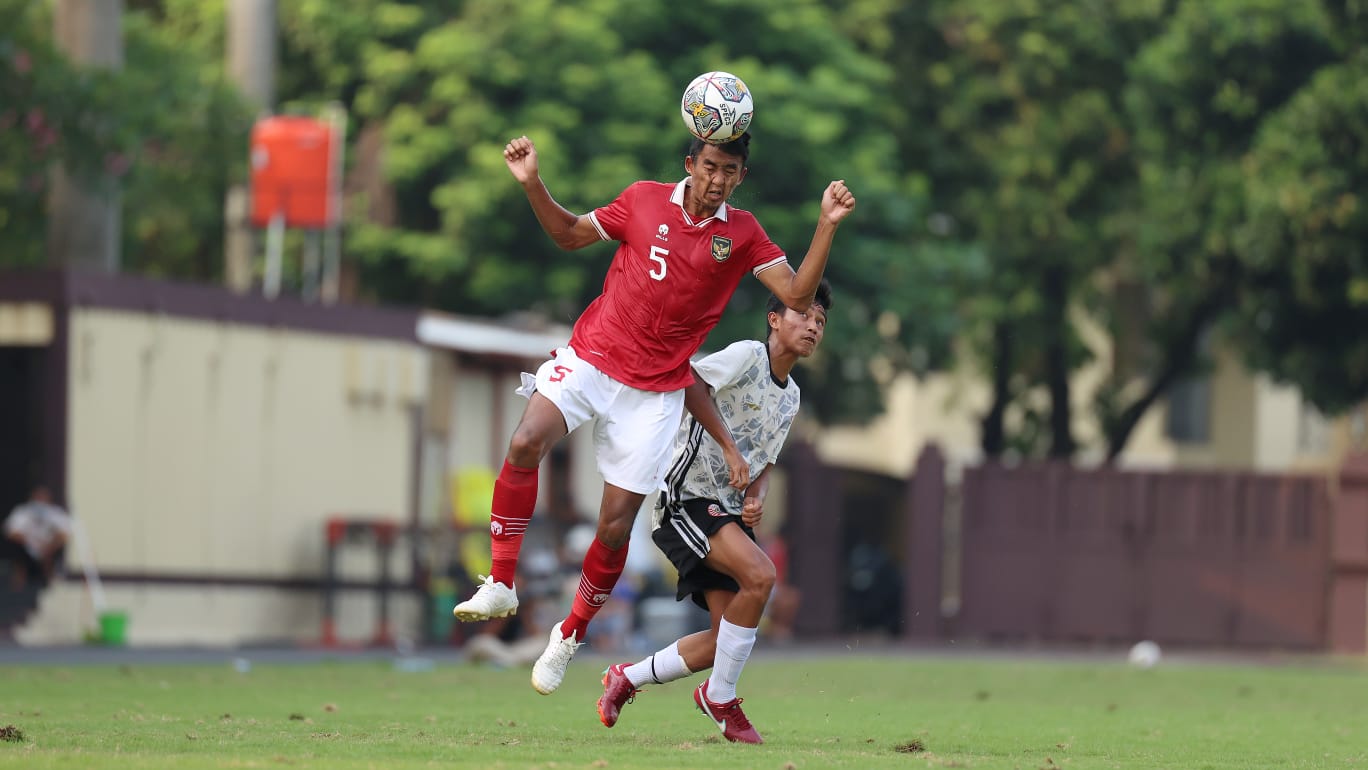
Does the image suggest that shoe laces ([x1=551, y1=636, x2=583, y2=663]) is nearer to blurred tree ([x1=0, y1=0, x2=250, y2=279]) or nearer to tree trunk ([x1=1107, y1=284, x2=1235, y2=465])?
blurred tree ([x1=0, y1=0, x2=250, y2=279])

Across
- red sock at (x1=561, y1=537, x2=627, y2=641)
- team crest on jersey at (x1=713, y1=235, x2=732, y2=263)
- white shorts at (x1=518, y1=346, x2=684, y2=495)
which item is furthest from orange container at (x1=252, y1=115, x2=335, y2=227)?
team crest on jersey at (x1=713, y1=235, x2=732, y2=263)

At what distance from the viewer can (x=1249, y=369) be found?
35719mm

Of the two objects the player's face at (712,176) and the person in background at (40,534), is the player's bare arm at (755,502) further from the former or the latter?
the person in background at (40,534)

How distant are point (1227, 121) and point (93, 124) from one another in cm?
1604

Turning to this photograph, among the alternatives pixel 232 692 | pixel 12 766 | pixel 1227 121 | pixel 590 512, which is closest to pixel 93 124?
pixel 590 512

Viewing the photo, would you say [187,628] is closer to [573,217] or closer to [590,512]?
[590,512]

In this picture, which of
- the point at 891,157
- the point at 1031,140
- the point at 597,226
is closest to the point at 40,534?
the point at 597,226

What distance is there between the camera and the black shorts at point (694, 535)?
1105cm

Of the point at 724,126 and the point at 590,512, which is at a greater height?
the point at 724,126

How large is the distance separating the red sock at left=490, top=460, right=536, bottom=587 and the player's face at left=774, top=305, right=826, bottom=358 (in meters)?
1.39

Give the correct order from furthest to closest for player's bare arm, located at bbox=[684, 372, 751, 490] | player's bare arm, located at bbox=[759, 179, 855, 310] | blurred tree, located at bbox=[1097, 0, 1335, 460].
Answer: blurred tree, located at bbox=[1097, 0, 1335, 460], player's bare arm, located at bbox=[684, 372, 751, 490], player's bare arm, located at bbox=[759, 179, 855, 310]

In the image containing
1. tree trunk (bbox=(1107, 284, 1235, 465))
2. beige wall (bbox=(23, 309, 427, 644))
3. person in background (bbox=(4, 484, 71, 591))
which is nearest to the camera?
person in background (bbox=(4, 484, 71, 591))

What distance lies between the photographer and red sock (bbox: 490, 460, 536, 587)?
10.7 meters

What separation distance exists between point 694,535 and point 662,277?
4.14 feet
